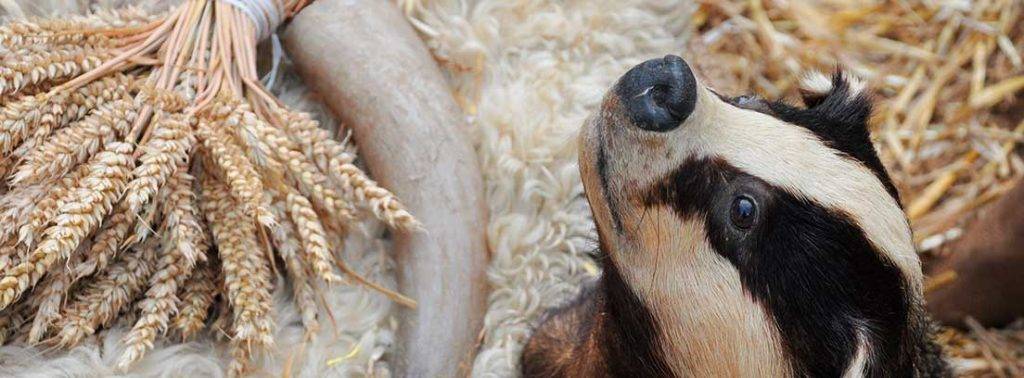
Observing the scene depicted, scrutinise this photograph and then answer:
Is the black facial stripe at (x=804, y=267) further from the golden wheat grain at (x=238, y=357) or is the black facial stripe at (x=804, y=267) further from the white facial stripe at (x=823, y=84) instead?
the golden wheat grain at (x=238, y=357)

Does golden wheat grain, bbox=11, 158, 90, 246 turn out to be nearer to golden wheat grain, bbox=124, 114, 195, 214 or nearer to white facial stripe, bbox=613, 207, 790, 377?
golden wheat grain, bbox=124, 114, 195, 214

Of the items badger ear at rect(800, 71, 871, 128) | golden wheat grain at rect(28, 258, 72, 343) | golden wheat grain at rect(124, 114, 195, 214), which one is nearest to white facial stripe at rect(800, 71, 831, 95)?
badger ear at rect(800, 71, 871, 128)

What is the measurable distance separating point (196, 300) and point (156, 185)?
0.26 metres

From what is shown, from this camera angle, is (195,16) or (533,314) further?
(533,314)

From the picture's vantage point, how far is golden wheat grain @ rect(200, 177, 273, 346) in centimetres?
182

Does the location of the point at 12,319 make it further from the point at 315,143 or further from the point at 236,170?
the point at 315,143

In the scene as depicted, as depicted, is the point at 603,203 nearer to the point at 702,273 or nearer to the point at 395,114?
the point at 702,273

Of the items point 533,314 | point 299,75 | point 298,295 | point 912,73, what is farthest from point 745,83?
point 298,295

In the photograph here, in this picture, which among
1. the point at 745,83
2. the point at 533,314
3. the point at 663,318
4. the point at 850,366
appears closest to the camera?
the point at 850,366

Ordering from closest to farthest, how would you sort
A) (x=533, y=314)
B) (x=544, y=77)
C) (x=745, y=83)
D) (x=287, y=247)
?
(x=287, y=247), (x=533, y=314), (x=544, y=77), (x=745, y=83)

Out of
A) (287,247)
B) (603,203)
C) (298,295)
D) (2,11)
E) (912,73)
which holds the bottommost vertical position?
(912,73)

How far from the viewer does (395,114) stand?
217cm

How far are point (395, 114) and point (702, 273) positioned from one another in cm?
83

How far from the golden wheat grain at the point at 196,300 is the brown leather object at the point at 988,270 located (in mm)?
1808
